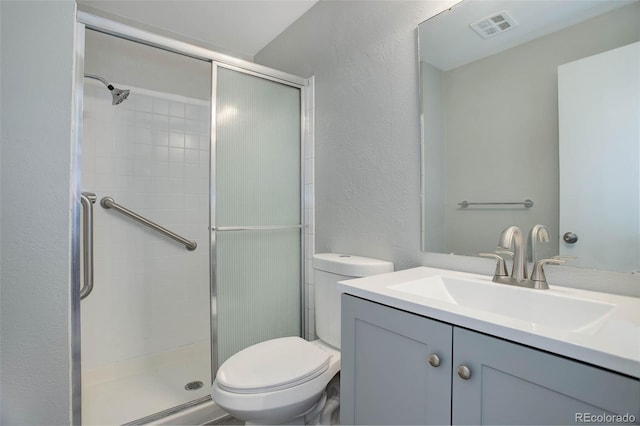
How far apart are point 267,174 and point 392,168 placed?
766 mm

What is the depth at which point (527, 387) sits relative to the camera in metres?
0.62

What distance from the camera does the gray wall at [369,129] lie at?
140 cm

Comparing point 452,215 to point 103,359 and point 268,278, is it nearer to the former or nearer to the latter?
point 268,278

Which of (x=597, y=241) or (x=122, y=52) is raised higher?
(x=122, y=52)

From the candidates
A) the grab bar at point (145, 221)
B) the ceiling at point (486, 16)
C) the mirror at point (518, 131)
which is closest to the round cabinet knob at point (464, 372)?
the mirror at point (518, 131)

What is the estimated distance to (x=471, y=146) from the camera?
4.00 ft

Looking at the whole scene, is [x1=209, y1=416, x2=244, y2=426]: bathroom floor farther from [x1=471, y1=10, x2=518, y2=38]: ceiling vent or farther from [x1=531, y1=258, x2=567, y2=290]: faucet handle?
[x1=471, y1=10, x2=518, y2=38]: ceiling vent

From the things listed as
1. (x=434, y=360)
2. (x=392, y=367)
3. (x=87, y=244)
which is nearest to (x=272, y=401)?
(x=392, y=367)

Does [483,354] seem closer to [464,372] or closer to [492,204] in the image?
[464,372]

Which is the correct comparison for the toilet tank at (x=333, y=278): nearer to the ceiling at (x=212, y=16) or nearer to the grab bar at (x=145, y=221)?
the grab bar at (x=145, y=221)

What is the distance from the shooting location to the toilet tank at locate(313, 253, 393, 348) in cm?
142

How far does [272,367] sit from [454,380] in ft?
2.54

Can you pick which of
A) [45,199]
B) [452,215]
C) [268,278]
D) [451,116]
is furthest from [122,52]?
[452,215]

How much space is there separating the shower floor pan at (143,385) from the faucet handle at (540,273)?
5.31 ft
